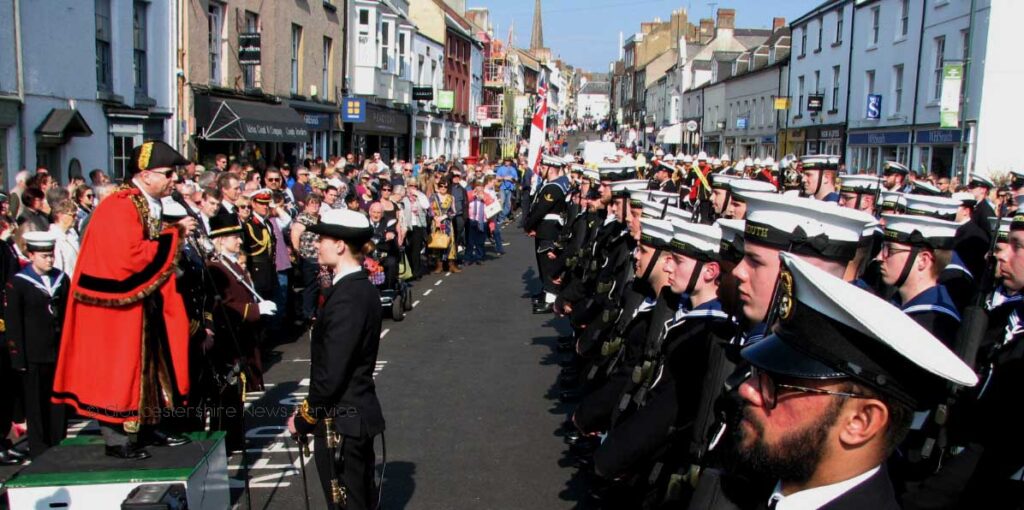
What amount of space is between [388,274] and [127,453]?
22.7 feet

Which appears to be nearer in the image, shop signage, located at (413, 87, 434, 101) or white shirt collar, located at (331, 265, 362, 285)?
white shirt collar, located at (331, 265, 362, 285)

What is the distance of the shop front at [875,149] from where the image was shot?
27422 millimetres

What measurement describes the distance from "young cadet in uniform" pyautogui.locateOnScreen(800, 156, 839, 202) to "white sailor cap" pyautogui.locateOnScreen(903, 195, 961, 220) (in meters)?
2.84

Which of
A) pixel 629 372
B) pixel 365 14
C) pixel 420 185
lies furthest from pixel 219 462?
pixel 365 14

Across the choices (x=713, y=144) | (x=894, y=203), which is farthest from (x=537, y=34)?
(x=894, y=203)

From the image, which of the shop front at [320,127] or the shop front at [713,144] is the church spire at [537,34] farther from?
the shop front at [320,127]

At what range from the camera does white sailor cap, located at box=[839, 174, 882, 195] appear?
26.5 feet

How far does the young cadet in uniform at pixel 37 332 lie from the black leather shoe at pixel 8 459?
190 millimetres

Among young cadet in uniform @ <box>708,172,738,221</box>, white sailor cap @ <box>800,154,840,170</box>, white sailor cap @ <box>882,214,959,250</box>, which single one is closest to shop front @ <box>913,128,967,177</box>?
white sailor cap @ <box>800,154,840,170</box>

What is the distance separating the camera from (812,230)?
329 cm

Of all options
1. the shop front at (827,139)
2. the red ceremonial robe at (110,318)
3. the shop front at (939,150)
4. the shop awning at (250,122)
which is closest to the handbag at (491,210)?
the shop awning at (250,122)

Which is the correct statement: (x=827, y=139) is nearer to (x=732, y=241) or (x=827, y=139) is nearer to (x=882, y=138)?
(x=882, y=138)

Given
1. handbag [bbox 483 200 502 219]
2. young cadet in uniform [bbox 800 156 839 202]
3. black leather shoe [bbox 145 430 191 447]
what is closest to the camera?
black leather shoe [bbox 145 430 191 447]

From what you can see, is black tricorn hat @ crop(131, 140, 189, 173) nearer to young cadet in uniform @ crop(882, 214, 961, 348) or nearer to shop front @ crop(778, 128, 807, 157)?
young cadet in uniform @ crop(882, 214, 961, 348)
